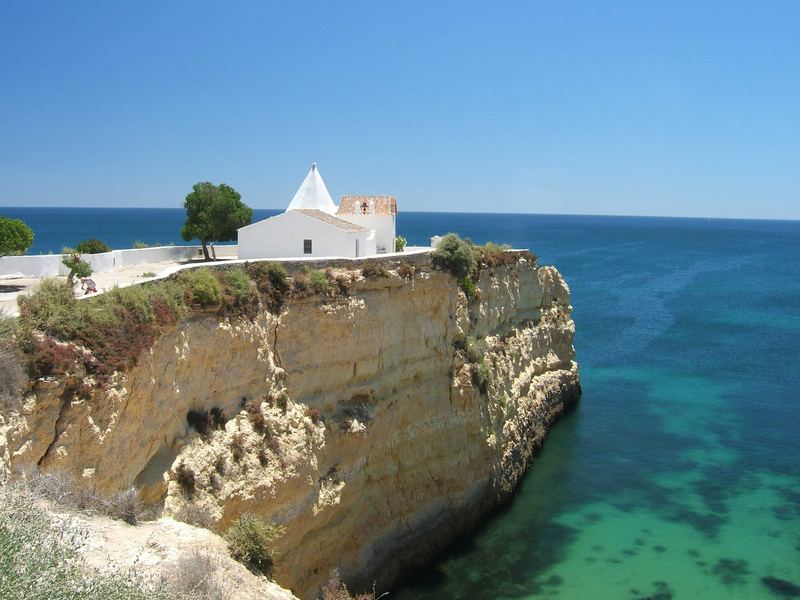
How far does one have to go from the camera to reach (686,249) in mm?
129750

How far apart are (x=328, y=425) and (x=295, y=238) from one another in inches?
302

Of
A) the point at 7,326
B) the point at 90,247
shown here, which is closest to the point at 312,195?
the point at 90,247

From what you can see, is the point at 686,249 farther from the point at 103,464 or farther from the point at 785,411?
the point at 103,464

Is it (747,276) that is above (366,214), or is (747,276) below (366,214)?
below

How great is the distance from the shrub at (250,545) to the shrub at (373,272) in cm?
858

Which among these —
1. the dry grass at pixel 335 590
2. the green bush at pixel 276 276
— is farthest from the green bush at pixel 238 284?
the dry grass at pixel 335 590

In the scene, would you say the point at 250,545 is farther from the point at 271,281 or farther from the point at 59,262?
the point at 59,262

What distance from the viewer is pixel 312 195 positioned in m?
29.5

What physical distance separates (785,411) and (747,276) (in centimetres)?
5898

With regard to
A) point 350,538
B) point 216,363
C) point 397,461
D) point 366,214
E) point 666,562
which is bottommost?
point 666,562

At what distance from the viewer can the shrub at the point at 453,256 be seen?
2347cm

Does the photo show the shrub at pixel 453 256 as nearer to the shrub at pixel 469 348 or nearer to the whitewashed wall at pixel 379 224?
the shrub at pixel 469 348

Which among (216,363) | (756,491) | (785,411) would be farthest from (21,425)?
(785,411)

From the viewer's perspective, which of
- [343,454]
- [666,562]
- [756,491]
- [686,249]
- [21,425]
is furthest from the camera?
[686,249]
